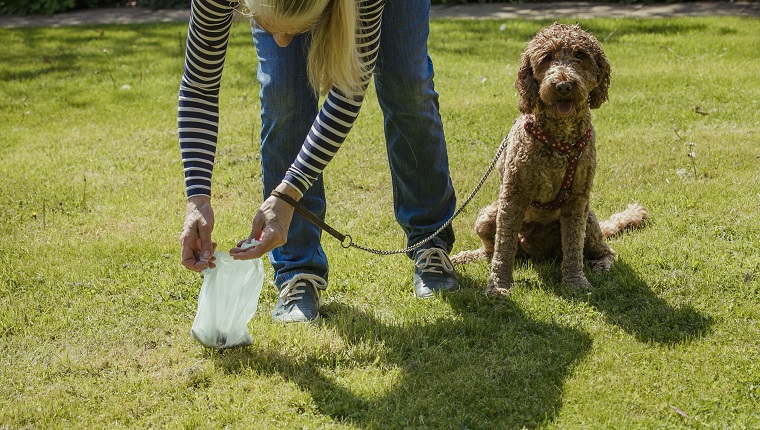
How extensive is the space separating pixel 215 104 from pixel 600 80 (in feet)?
5.47

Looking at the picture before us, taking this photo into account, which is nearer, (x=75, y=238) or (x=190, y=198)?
(x=190, y=198)

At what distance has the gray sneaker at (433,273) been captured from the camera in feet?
12.9

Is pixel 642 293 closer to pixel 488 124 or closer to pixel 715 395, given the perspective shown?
pixel 715 395

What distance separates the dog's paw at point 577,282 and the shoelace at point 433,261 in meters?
0.53

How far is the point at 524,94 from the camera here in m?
3.79

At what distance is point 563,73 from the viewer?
3.61 meters

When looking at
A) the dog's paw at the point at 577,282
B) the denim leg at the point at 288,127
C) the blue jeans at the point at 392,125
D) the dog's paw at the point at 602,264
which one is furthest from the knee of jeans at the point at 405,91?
the dog's paw at the point at 602,264

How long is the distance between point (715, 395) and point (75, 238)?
11.0ft

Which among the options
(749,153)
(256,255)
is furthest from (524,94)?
(749,153)

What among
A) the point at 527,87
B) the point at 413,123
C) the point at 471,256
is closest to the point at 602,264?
the point at 471,256

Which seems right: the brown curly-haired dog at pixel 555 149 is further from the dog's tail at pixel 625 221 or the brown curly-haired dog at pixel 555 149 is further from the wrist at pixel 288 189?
the wrist at pixel 288 189

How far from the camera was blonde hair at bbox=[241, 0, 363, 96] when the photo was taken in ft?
8.87

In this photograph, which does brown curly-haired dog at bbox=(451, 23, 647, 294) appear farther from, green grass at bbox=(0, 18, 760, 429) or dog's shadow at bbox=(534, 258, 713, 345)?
green grass at bbox=(0, 18, 760, 429)

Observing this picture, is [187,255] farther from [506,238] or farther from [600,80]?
[600,80]
